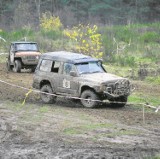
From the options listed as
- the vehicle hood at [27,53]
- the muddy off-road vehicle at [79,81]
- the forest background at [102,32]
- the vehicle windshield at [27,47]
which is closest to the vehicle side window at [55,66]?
the muddy off-road vehicle at [79,81]

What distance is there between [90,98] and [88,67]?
1.28 m

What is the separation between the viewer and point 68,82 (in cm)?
1670

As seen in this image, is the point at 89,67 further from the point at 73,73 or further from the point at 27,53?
the point at 27,53

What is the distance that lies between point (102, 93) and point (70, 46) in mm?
18148

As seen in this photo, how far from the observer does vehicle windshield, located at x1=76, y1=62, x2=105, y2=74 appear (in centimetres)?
1669

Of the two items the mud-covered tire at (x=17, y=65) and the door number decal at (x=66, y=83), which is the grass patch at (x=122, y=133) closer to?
the door number decal at (x=66, y=83)

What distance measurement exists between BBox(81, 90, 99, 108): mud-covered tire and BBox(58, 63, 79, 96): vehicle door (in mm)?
359

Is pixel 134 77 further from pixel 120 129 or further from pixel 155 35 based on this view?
pixel 155 35

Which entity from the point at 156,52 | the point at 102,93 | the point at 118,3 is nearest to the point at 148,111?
the point at 102,93

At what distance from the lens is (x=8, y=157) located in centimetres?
1117

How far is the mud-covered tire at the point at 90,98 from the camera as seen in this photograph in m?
16.0

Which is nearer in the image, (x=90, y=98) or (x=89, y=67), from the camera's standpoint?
(x=90, y=98)

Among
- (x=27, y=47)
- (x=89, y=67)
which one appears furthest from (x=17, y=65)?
(x=89, y=67)

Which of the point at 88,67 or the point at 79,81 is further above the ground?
the point at 88,67
